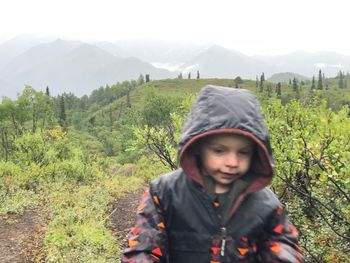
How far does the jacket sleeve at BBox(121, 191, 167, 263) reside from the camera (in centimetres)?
199

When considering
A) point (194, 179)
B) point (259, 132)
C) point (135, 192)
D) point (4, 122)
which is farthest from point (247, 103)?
point (4, 122)

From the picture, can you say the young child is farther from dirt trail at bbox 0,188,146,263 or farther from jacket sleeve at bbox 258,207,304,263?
dirt trail at bbox 0,188,146,263

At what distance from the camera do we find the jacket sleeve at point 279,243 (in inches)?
78.7

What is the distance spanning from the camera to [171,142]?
1042cm

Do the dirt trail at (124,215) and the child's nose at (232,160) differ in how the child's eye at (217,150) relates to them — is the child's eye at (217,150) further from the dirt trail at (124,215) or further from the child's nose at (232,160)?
the dirt trail at (124,215)

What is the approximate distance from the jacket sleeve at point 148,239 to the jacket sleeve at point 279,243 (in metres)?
0.51

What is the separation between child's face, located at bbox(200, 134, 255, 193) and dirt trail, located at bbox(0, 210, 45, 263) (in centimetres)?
801

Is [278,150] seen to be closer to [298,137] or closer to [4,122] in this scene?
[298,137]

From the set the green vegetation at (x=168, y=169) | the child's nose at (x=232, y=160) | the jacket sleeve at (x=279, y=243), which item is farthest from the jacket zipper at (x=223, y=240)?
the green vegetation at (x=168, y=169)

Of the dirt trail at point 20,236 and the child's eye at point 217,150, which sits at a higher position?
the child's eye at point 217,150

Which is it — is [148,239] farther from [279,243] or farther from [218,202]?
[279,243]

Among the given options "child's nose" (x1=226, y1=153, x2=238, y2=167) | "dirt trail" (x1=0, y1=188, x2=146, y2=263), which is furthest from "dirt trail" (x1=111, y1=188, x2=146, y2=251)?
"child's nose" (x1=226, y1=153, x2=238, y2=167)

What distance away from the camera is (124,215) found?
1320cm

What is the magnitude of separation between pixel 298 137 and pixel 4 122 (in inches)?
1553
